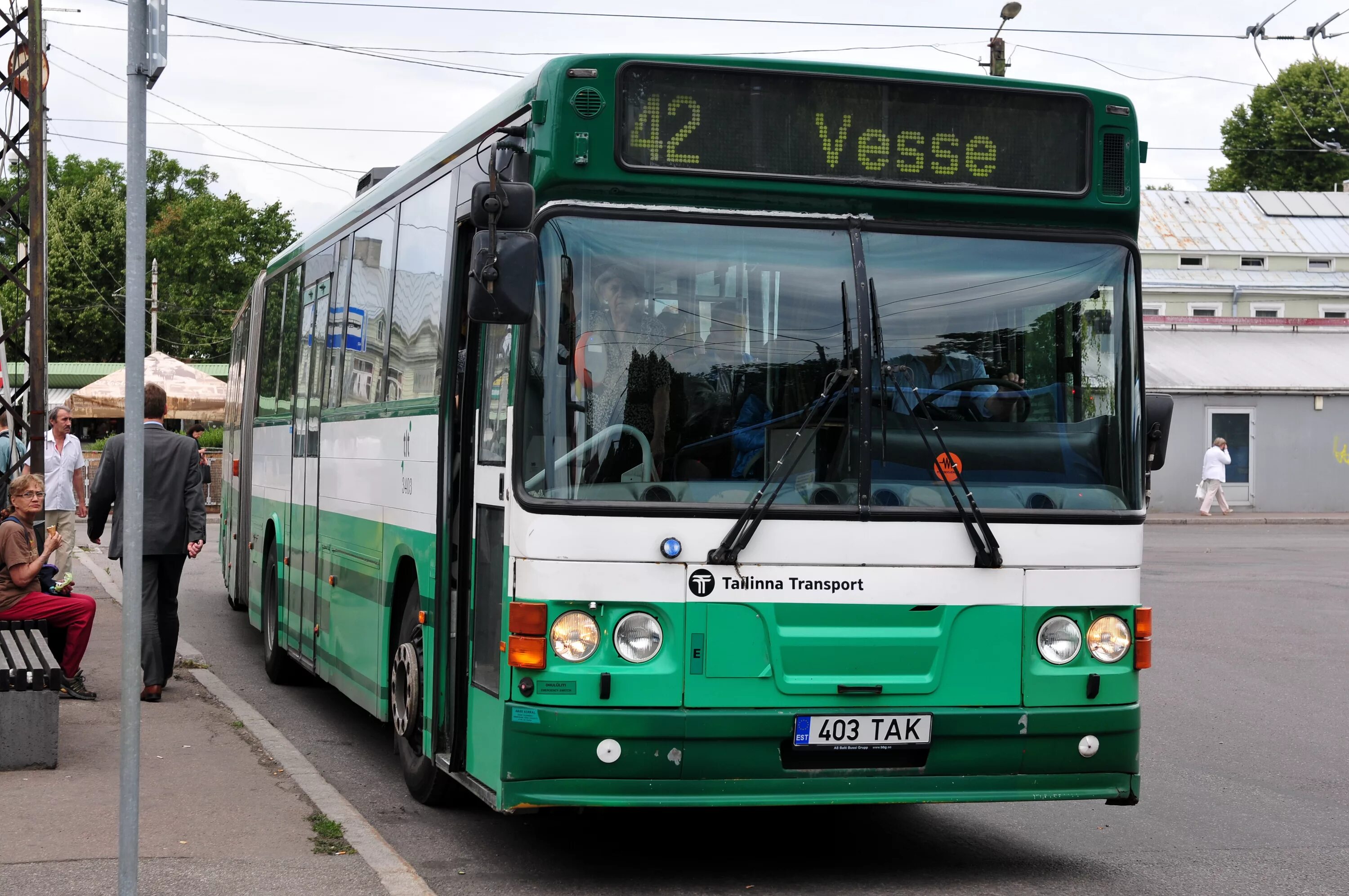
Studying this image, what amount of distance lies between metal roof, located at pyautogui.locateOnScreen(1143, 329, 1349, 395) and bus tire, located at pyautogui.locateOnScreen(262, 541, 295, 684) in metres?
28.7

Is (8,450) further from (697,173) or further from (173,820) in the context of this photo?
(697,173)

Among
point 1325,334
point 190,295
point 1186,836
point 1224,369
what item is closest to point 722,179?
point 1186,836

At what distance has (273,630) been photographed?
1200cm

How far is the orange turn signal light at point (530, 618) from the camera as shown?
19.1 ft

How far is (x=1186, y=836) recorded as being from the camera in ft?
24.2

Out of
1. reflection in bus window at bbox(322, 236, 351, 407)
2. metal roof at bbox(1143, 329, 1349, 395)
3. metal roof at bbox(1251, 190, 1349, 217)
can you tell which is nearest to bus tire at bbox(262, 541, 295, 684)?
reflection in bus window at bbox(322, 236, 351, 407)

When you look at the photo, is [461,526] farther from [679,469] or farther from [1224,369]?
[1224,369]

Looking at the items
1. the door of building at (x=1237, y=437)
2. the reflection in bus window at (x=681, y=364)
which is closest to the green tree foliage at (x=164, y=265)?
the door of building at (x=1237, y=437)

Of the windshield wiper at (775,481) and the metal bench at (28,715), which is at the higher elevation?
the windshield wiper at (775,481)

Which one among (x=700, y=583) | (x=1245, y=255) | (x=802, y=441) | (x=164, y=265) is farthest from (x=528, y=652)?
(x=164, y=265)

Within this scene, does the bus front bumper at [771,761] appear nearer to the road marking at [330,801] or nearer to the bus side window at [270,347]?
the road marking at [330,801]

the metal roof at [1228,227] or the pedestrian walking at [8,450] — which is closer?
the pedestrian walking at [8,450]

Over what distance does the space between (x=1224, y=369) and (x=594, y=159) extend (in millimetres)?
36844

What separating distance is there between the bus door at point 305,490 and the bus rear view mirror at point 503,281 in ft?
15.8
